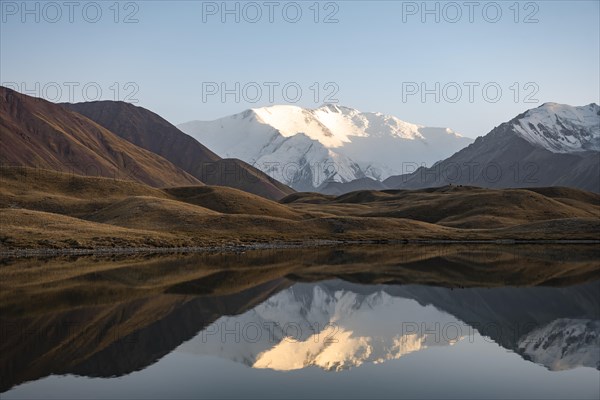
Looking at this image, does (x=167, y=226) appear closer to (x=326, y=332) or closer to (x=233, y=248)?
(x=233, y=248)

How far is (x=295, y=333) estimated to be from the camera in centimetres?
3962

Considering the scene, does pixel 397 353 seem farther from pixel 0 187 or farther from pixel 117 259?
pixel 0 187

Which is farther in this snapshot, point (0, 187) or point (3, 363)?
point (0, 187)

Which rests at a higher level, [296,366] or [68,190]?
[68,190]

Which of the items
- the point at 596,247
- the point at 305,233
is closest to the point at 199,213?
the point at 305,233

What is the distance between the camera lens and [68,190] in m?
198

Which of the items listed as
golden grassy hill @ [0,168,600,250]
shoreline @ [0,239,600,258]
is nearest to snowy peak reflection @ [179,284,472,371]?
shoreline @ [0,239,600,258]

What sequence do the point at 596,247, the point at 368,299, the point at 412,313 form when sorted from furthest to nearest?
the point at 596,247 → the point at 368,299 → the point at 412,313

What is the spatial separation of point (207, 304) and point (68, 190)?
163 metres

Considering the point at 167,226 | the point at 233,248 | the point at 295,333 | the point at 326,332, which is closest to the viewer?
the point at 295,333

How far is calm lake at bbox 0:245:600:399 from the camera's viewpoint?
88.8 feet

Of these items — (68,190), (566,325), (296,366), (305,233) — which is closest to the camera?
(296,366)

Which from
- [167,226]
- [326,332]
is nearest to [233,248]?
[167,226]

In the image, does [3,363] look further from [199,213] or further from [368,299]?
[199,213]
